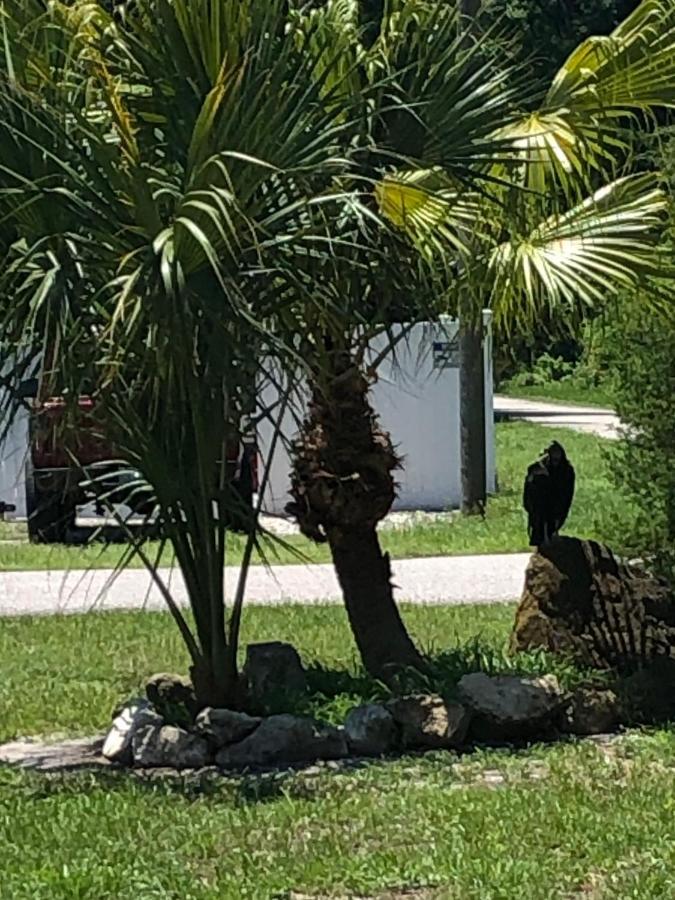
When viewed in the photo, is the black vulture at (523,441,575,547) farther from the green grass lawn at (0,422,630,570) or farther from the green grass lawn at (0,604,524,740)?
the green grass lawn at (0,422,630,570)

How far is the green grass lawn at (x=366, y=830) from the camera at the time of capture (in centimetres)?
527

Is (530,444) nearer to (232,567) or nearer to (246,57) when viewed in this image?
(232,567)

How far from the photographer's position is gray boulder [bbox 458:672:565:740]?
7.66m

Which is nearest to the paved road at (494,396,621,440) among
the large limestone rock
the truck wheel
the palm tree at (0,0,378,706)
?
the truck wheel

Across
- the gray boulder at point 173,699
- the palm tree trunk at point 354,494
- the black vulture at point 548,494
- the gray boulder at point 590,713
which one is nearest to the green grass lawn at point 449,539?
the black vulture at point 548,494

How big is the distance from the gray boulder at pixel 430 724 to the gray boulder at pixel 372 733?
41 mm

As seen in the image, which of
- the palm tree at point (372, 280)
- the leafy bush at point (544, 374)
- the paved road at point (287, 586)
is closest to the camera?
the palm tree at point (372, 280)

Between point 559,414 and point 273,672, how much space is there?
30.6 meters

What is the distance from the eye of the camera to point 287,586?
45.9ft

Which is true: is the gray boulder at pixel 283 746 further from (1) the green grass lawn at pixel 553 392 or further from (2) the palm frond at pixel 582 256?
(1) the green grass lawn at pixel 553 392

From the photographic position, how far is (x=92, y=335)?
6.68 m

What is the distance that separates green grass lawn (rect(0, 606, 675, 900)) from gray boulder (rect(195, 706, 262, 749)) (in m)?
0.39

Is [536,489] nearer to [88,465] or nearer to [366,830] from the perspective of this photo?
[88,465]

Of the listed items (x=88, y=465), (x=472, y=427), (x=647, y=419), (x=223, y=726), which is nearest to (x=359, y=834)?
(x=223, y=726)
